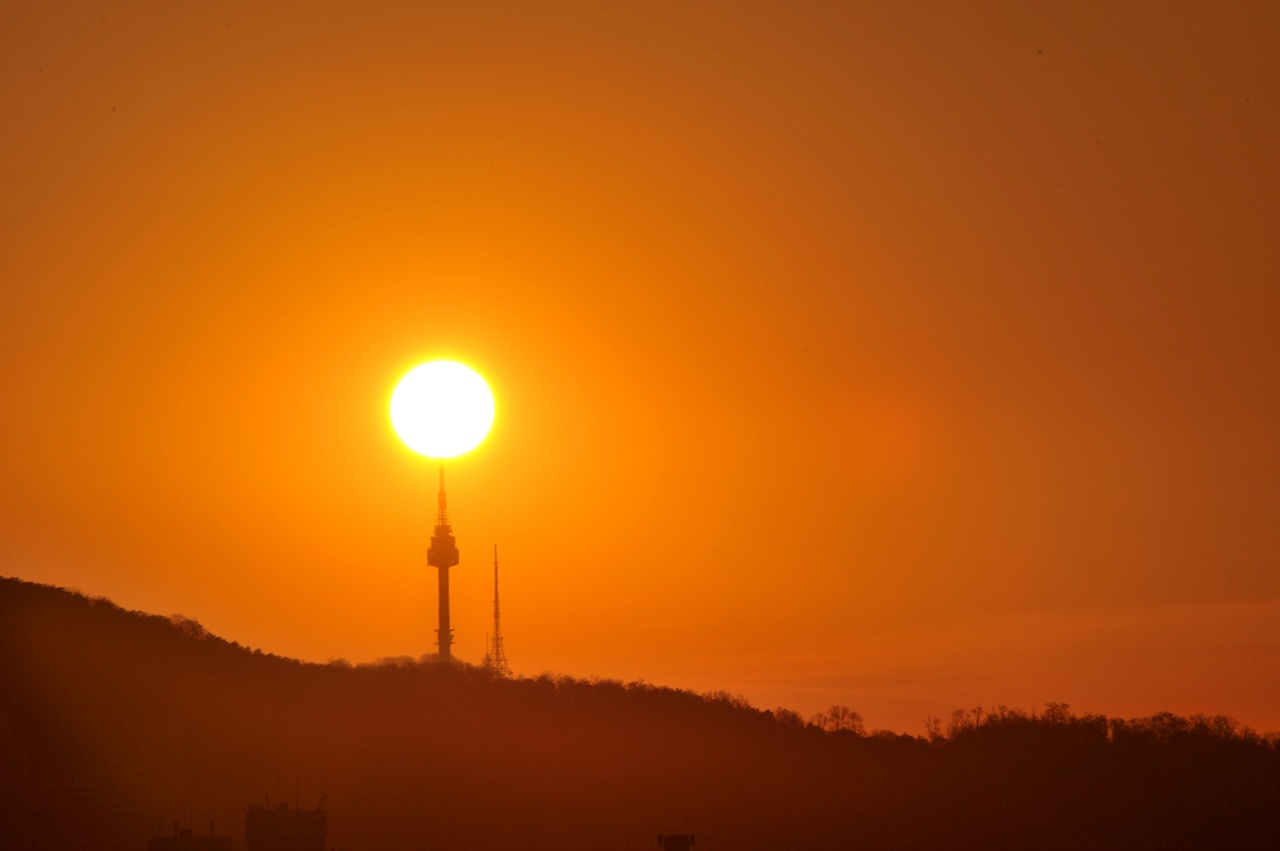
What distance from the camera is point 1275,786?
10819 centimetres

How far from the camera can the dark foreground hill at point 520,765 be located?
323 feet

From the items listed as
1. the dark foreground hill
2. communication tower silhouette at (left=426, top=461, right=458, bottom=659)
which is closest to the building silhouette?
the dark foreground hill

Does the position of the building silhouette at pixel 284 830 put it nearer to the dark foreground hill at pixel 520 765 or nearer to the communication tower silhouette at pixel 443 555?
the dark foreground hill at pixel 520 765

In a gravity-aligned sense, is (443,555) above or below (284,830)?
above

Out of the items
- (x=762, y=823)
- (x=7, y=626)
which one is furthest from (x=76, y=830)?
(x=762, y=823)

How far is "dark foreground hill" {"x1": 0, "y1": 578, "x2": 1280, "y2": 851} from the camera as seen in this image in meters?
98.5

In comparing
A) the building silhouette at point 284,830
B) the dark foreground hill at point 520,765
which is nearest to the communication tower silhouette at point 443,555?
the dark foreground hill at point 520,765

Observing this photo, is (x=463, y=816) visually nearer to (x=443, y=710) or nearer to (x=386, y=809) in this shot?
(x=386, y=809)

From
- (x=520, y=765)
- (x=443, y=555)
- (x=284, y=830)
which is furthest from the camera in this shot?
(x=443, y=555)

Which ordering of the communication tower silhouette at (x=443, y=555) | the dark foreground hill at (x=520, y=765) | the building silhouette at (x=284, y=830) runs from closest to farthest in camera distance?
the building silhouette at (x=284, y=830) < the dark foreground hill at (x=520, y=765) < the communication tower silhouette at (x=443, y=555)

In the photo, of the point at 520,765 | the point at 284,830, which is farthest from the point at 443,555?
the point at 284,830

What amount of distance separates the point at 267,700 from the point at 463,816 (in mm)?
22301

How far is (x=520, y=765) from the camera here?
130 meters

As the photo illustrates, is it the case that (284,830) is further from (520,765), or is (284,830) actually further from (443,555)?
(443,555)
